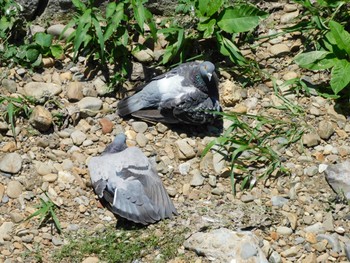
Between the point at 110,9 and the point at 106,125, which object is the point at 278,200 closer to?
the point at 106,125

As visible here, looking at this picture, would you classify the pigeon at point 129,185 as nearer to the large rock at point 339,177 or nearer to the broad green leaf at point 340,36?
the large rock at point 339,177

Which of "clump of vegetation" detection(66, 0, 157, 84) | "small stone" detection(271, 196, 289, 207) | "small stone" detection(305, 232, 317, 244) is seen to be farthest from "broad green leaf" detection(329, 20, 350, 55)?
"small stone" detection(305, 232, 317, 244)

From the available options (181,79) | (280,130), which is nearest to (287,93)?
(280,130)

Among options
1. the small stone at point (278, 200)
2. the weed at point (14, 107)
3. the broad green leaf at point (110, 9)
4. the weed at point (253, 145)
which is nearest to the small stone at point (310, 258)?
the small stone at point (278, 200)

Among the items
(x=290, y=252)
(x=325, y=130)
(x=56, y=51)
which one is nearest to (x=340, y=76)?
(x=325, y=130)

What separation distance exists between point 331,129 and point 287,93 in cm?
54

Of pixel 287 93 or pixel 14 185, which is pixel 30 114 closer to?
pixel 14 185

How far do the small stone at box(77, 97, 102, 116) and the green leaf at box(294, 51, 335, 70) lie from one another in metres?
1.72

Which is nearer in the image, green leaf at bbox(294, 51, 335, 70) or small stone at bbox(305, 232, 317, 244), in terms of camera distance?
small stone at bbox(305, 232, 317, 244)

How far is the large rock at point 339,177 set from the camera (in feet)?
20.2

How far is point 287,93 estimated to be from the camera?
692 centimetres

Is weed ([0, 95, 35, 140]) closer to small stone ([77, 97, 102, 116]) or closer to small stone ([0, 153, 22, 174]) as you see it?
small stone ([0, 153, 22, 174])

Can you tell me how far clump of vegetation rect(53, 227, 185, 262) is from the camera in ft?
18.8

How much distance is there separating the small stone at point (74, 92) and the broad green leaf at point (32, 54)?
0.41 m
